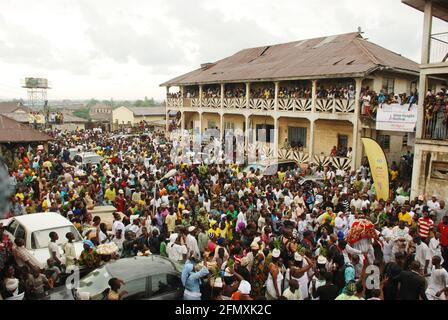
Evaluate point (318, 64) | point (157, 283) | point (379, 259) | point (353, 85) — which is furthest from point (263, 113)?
point (157, 283)

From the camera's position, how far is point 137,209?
1105 cm

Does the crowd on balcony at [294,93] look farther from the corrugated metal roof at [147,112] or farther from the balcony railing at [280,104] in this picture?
the corrugated metal roof at [147,112]

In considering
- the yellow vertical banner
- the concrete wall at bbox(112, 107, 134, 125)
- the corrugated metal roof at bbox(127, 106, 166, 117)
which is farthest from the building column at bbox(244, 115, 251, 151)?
the concrete wall at bbox(112, 107, 134, 125)

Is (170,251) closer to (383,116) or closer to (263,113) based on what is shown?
(383,116)

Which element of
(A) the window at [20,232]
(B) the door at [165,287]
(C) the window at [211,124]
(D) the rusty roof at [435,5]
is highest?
(D) the rusty roof at [435,5]

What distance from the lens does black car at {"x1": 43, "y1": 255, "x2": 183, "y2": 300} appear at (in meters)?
6.27

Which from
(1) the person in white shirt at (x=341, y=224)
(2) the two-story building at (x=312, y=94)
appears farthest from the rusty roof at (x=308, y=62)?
(1) the person in white shirt at (x=341, y=224)

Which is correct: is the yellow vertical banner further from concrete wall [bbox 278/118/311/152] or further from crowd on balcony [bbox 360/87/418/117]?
concrete wall [bbox 278/118/311/152]

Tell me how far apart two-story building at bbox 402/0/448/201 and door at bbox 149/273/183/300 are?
10.3 m

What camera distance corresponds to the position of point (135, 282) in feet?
20.7

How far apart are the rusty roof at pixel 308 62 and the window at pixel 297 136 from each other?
3.49 meters

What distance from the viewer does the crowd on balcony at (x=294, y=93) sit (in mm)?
21125

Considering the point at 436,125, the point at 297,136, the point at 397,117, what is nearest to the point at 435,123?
the point at 436,125

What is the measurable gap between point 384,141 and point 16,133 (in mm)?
19389
